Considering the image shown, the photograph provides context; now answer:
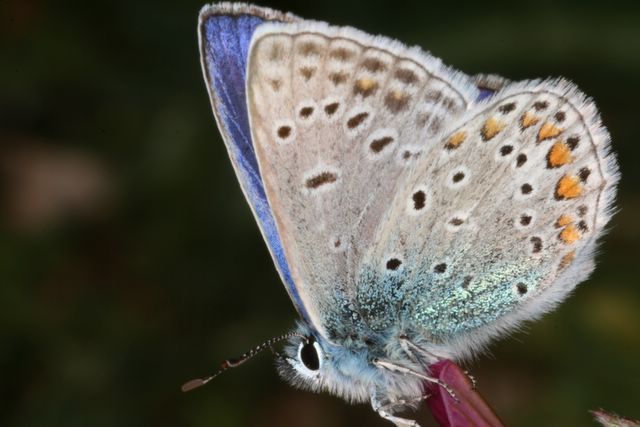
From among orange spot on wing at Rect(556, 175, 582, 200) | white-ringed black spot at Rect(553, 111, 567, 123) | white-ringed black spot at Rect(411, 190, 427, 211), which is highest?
white-ringed black spot at Rect(553, 111, 567, 123)

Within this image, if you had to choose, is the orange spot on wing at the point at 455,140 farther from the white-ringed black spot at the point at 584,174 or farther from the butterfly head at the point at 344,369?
the butterfly head at the point at 344,369

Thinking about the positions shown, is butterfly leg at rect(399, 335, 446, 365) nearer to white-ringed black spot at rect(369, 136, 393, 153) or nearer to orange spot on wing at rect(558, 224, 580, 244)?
orange spot on wing at rect(558, 224, 580, 244)

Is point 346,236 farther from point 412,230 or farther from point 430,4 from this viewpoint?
point 430,4

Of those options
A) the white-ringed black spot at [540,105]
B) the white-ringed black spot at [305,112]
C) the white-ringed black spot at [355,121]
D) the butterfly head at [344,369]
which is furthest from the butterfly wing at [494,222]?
the white-ringed black spot at [305,112]

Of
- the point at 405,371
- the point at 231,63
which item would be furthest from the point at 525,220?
the point at 231,63

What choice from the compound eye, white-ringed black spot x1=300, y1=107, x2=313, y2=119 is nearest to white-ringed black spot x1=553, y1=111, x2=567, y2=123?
white-ringed black spot x1=300, y1=107, x2=313, y2=119

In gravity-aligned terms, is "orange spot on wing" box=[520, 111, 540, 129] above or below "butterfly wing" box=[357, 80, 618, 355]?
above
